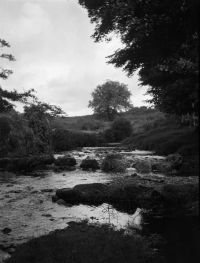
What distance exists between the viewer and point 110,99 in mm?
109125

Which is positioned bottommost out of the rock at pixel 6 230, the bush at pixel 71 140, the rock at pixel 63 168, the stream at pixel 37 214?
the rock at pixel 6 230

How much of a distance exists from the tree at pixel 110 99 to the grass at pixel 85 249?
9831cm

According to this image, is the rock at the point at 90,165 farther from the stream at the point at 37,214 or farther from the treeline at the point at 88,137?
the treeline at the point at 88,137

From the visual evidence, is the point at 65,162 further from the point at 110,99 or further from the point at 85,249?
the point at 110,99

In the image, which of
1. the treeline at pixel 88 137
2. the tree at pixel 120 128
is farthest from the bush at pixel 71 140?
the tree at pixel 120 128

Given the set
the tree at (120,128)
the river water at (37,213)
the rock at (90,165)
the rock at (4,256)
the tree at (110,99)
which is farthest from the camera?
the tree at (110,99)

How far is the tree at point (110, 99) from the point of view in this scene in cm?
10888

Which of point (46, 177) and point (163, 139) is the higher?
point (163, 139)

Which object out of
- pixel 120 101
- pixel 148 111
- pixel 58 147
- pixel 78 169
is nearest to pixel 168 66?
pixel 78 169

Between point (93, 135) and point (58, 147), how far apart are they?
15390mm

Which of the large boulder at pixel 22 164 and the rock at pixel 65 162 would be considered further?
the rock at pixel 65 162

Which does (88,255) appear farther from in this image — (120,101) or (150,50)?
(120,101)

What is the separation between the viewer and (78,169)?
101ft

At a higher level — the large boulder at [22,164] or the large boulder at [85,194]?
the large boulder at [22,164]
